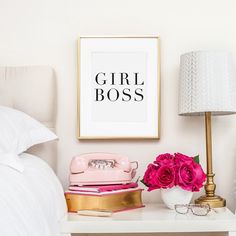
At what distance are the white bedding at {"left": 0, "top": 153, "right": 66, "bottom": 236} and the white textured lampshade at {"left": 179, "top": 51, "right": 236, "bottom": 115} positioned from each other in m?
0.63

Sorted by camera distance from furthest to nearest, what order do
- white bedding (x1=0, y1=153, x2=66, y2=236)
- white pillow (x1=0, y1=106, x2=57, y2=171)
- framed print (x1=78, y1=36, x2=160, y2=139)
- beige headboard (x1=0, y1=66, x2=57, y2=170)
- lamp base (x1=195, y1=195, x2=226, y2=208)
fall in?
framed print (x1=78, y1=36, x2=160, y2=139) → beige headboard (x1=0, y1=66, x2=57, y2=170) → lamp base (x1=195, y1=195, x2=226, y2=208) → white pillow (x1=0, y1=106, x2=57, y2=171) → white bedding (x1=0, y1=153, x2=66, y2=236)

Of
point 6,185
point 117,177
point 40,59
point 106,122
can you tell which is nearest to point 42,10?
point 40,59

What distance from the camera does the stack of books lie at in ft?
6.20

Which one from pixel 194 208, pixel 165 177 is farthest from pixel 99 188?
pixel 194 208

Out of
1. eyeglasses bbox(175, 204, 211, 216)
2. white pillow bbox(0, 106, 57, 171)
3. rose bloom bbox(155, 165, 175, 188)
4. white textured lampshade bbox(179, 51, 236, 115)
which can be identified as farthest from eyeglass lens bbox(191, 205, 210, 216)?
white pillow bbox(0, 106, 57, 171)

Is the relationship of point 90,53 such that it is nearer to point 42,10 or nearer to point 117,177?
point 42,10

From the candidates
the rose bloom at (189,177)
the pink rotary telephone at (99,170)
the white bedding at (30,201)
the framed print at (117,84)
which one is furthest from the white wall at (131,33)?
the white bedding at (30,201)

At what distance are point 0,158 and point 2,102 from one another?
0.51 metres

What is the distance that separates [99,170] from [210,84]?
1.80 ft

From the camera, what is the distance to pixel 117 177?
1965 mm

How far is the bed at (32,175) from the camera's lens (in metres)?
1.27

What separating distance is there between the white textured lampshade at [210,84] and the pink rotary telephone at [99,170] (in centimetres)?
34

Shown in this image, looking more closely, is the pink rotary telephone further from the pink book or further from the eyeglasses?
the eyeglasses

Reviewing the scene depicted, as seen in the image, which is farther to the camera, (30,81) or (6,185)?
(30,81)
